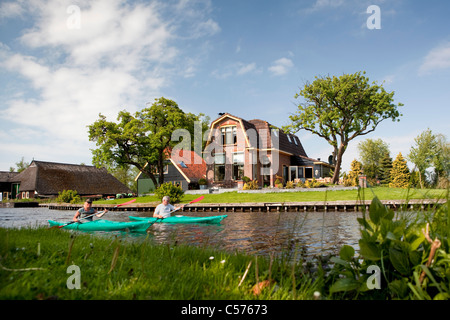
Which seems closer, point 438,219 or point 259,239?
point 438,219

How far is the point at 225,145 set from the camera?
34.2 m

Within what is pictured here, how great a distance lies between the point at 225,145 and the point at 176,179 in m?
8.83

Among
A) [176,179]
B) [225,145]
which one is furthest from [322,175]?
[176,179]

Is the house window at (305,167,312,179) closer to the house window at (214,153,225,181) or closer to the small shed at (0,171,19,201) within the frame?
the house window at (214,153,225,181)

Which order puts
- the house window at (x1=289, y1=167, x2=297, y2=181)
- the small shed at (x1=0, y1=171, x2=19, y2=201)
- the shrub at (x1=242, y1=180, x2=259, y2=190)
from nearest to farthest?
the shrub at (x1=242, y1=180, x2=259, y2=190) → the house window at (x1=289, y1=167, x2=297, y2=181) → the small shed at (x1=0, y1=171, x2=19, y2=201)

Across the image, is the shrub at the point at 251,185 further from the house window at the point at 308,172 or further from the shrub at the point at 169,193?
the house window at the point at 308,172

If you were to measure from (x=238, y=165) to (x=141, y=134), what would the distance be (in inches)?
490

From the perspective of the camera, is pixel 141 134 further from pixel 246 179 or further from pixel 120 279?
pixel 120 279

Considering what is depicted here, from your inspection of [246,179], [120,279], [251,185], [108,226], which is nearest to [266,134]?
[246,179]

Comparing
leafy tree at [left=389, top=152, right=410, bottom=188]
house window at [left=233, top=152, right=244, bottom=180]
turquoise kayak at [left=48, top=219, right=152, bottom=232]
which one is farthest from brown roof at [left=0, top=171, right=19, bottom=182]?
leafy tree at [left=389, top=152, right=410, bottom=188]

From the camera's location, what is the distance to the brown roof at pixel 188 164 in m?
38.3

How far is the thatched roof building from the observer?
144ft

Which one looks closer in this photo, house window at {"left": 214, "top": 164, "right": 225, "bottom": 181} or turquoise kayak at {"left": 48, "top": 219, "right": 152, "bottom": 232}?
turquoise kayak at {"left": 48, "top": 219, "right": 152, "bottom": 232}
